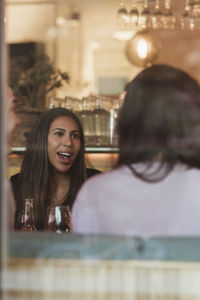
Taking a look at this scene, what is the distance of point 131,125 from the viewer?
1606 mm

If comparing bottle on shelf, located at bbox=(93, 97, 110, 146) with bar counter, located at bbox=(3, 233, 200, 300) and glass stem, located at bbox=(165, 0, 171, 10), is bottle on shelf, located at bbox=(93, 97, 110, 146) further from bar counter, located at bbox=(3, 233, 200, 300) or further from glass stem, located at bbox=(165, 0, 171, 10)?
bar counter, located at bbox=(3, 233, 200, 300)

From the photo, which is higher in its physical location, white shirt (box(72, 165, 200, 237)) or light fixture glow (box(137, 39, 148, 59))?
light fixture glow (box(137, 39, 148, 59))

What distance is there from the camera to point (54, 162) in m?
3.16

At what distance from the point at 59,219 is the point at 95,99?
1.96m

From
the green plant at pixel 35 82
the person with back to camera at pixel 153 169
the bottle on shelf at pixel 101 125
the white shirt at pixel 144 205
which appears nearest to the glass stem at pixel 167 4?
the bottle on shelf at pixel 101 125

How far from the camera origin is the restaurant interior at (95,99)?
4.47 ft

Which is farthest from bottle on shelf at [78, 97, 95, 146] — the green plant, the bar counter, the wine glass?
the bar counter

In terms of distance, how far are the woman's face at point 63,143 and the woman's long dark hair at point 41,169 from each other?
2cm

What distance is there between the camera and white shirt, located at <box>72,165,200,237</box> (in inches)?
59.4

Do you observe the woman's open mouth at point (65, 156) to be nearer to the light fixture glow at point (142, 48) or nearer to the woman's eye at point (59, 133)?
the woman's eye at point (59, 133)

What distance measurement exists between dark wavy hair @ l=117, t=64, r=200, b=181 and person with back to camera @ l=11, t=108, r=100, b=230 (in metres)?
1.37

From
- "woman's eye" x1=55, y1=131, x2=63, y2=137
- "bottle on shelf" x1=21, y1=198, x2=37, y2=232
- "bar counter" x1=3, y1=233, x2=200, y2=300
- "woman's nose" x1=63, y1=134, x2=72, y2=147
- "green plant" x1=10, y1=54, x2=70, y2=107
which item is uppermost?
"green plant" x1=10, y1=54, x2=70, y2=107

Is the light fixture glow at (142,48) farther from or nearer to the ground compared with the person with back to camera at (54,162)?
farther from the ground

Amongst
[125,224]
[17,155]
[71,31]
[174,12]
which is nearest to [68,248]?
[125,224]
